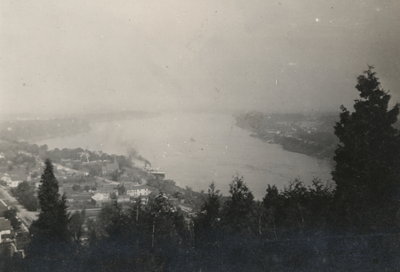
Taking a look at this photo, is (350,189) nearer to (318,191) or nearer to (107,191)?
(318,191)

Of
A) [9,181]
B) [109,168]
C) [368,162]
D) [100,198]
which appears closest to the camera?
[368,162]

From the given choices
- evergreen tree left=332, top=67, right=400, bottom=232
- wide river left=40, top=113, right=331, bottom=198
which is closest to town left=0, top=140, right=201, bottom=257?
wide river left=40, top=113, right=331, bottom=198

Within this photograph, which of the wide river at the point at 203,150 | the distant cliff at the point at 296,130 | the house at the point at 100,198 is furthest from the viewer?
the distant cliff at the point at 296,130

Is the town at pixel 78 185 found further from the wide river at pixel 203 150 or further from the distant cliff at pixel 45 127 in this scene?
the distant cliff at pixel 45 127

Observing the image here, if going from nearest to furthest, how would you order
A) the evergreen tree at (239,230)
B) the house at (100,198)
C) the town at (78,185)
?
1. the evergreen tree at (239,230)
2. the town at (78,185)
3. the house at (100,198)

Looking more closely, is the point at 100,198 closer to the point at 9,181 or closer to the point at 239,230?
the point at 9,181

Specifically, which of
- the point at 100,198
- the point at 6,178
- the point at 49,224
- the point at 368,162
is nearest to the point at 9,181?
the point at 6,178

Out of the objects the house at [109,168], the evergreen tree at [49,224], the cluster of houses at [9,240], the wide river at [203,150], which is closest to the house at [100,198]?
the cluster of houses at [9,240]
